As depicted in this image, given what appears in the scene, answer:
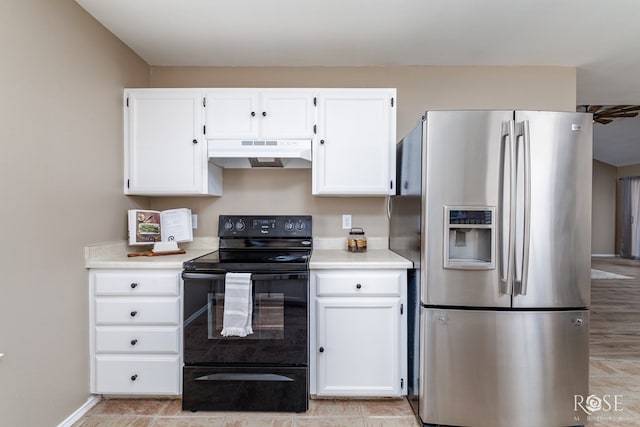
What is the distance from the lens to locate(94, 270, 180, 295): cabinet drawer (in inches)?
80.3

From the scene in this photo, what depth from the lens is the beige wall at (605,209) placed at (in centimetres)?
980

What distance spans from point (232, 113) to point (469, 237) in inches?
70.4

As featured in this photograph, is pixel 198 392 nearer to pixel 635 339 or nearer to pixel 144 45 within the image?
pixel 144 45

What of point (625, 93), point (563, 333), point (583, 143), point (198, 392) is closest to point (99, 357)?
point (198, 392)

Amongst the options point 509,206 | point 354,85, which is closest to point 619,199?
point 354,85

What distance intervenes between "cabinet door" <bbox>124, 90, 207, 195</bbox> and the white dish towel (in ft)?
2.86

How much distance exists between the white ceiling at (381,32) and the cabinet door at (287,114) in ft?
1.17

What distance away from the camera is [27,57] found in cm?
162

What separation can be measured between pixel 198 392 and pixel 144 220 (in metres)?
1.24

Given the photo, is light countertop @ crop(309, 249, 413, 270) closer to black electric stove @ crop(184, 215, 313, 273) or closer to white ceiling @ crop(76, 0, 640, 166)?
black electric stove @ crop(184, 215, 313, 273)

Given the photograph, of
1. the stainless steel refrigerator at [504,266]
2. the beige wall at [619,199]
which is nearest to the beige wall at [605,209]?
the beige wall at [619,199]

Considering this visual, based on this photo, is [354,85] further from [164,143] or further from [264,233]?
[164,143]

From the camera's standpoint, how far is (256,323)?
6.47ft

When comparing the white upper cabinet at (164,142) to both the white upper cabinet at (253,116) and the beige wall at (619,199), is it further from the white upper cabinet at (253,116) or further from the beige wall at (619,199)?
the beige wall at (619,199)
